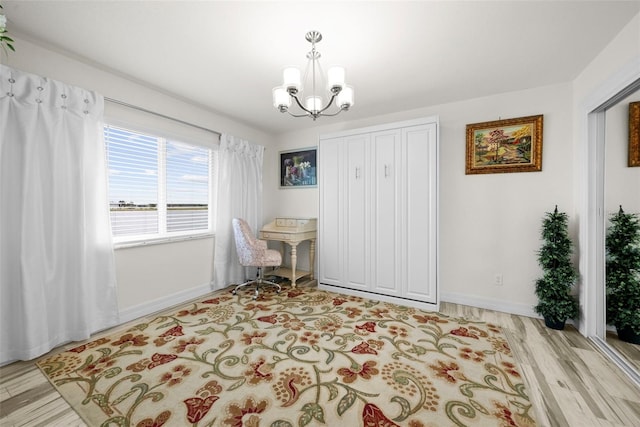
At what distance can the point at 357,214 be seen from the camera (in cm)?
358

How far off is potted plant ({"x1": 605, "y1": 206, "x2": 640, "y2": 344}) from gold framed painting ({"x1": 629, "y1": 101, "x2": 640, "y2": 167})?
449 millimetres

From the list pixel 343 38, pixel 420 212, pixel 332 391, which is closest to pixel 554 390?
pixel 332 391

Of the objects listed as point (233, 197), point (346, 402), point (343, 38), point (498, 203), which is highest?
point (343, 38)

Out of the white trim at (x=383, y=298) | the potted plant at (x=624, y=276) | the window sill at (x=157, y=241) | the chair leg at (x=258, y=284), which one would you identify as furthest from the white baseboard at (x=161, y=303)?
the potted plant at (x=624, y=276)

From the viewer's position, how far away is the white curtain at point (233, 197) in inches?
148

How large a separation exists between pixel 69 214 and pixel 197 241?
1417mm

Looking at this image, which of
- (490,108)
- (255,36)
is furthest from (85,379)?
(490,108)

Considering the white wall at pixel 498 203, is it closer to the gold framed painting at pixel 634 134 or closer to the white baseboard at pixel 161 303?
the gold framed painting at pixel 634 134

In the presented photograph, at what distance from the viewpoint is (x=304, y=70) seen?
2.54m

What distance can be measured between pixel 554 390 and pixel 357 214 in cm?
243

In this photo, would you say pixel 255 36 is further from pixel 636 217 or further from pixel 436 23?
pixel 636 217

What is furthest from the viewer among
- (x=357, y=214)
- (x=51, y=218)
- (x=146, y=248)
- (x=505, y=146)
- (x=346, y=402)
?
(x=357, y=214)

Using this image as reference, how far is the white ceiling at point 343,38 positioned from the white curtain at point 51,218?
556 millimetres

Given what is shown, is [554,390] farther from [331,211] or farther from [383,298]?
[331,211]
